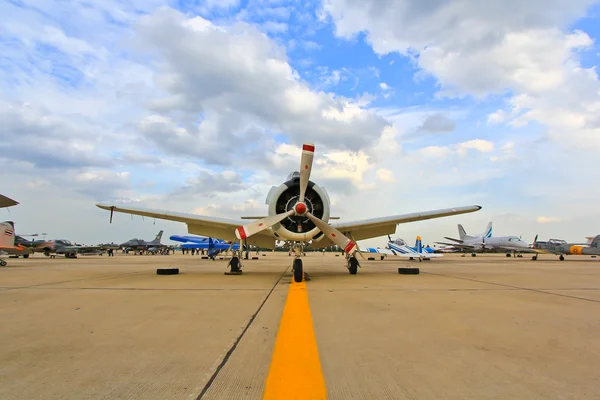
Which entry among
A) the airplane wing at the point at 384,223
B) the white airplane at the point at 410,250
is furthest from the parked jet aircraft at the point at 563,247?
the airplane wing at the point at 384,223

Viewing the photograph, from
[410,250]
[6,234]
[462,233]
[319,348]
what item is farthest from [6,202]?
[462,233]

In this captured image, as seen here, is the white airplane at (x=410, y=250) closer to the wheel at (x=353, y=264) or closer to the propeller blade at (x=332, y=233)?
Answer: the wheel at (x=353, y=264)

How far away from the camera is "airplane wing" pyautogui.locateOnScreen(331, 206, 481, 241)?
45.1 feet

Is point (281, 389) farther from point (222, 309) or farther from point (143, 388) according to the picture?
point (222, 309)

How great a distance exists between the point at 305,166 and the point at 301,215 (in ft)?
5.05

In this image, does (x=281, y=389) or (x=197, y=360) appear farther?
(x=197, y=360)

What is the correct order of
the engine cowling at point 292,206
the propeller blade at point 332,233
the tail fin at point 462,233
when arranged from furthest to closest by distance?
the tail fin at point 462,233
the engine cowling at point 292,206
the propeller blade at point 332,233

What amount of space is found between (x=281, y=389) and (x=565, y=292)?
331 inches

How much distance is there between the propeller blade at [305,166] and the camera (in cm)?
1103

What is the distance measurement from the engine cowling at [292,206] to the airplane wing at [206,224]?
4.69ft

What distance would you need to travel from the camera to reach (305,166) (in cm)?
1104

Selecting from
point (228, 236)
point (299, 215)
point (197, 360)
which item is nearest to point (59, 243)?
point (228, 236)

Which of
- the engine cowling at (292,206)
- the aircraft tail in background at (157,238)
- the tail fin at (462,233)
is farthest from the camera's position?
the aircraft tail in background at (157,238)

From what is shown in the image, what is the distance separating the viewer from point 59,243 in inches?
1455
